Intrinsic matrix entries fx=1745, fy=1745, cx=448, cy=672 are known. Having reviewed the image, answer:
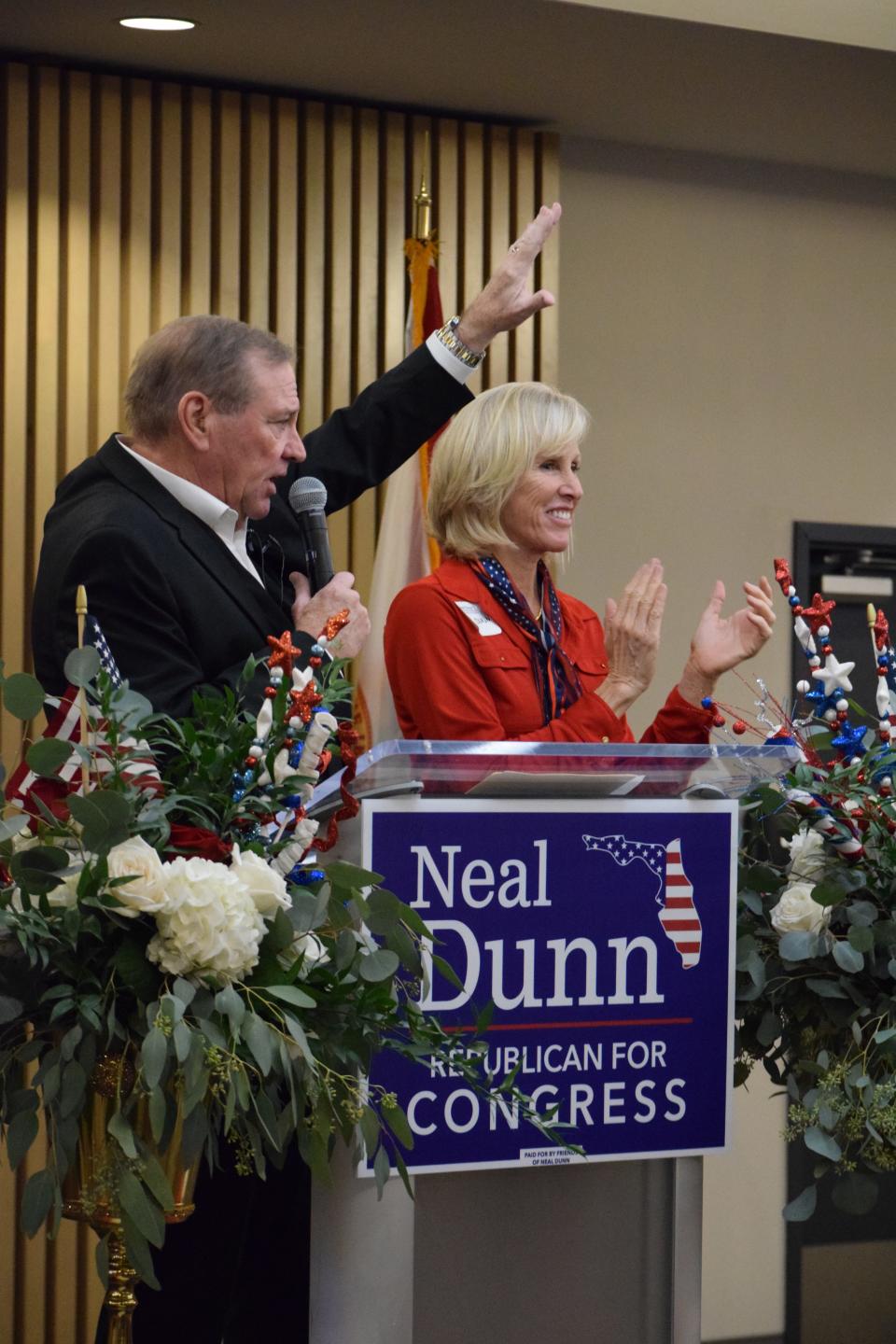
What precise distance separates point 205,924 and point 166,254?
11.3 ft

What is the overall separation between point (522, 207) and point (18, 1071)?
157 inches

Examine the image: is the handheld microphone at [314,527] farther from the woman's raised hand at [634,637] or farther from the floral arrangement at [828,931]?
the floral arrangement at [828,931]

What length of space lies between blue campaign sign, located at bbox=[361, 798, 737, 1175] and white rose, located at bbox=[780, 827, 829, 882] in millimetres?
138

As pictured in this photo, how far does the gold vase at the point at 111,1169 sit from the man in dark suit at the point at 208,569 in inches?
22.1

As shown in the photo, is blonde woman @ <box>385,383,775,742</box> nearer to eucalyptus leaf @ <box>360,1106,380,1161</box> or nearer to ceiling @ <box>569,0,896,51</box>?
eucalyptus leaf @ <box>360,1106,380,1161</box>

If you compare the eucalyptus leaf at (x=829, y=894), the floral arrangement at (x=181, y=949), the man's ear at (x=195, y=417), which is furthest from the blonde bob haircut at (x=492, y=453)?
the floral arrangement at (x=181, y=949)

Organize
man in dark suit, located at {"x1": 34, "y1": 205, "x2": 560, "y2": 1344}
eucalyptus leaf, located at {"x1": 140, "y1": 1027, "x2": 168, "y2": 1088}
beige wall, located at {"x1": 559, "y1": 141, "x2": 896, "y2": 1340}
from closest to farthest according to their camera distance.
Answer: eucalyptus leaf, located at {"x1": 140, "y1": 1027, "x2": 168, "y2": 1088} → man in dark suit, located at {"x1": 34, "y1": 205, "x2": 560, "y2": 1344} → beige wall, located at {"x1": 559, "y1": 141, "x2": 896, "y2": 1340}

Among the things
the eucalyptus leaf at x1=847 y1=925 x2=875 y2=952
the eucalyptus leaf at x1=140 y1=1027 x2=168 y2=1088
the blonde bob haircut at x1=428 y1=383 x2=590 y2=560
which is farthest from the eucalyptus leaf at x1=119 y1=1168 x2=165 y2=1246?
the blonde bob haircut at x1=428 y1=383 x2=590 y2=560

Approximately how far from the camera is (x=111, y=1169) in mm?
1738

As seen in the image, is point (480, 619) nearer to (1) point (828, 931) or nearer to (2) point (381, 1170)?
(1) point (828, 931)

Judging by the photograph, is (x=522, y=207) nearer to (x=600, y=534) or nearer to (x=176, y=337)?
(x=600, y=534)

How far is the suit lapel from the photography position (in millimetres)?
2615

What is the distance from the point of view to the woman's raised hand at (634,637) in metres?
2.90

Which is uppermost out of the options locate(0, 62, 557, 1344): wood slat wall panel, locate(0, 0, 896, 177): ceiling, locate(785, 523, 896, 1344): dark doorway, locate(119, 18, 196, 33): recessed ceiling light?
locate(0, 0, 896, 177): ceiling
